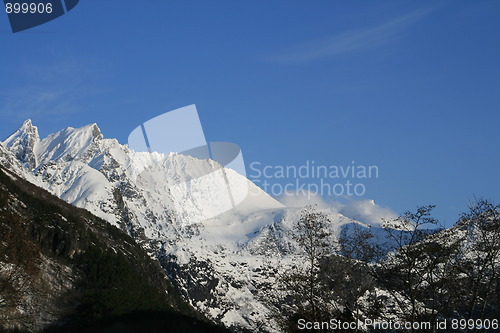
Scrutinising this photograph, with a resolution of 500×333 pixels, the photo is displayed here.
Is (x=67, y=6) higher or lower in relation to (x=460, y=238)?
higher

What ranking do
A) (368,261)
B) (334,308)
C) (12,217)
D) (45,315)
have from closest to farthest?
1. (12,217)
2. (368,261)
3. (334,308)
4. (45,315)

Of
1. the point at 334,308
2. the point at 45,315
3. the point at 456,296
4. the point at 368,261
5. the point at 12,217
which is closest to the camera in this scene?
the point at 12,217

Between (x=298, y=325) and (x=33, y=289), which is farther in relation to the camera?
(x=298, y=325)

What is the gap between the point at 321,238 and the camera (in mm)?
37719

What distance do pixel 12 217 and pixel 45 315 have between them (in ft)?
601

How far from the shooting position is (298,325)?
39344 millimetres

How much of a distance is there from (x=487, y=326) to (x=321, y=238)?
35.5 ft

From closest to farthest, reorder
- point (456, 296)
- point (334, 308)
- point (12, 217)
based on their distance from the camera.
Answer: point (12, 217) < point (456, 296) < point (334, 308)

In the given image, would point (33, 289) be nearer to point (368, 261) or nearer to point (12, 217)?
point (12, 217)

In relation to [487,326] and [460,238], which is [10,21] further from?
[487,326]

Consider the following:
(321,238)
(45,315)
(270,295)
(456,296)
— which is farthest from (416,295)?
(45,315)

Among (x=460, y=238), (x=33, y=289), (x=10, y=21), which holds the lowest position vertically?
(x=33, y=289)

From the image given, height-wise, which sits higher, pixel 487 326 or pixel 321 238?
pixel 321 238

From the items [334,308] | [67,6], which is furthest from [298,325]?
[67,6]
